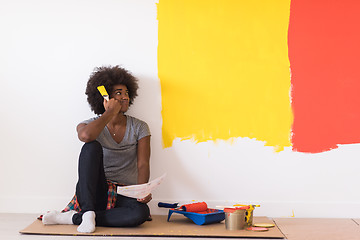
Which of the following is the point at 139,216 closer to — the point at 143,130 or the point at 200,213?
the point at 200,213

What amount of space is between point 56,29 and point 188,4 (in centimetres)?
79

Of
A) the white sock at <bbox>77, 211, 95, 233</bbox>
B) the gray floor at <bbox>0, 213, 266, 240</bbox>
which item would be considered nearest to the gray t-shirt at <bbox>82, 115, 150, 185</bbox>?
the white sock at <bbox>77, 211, 95, 233</bbox>

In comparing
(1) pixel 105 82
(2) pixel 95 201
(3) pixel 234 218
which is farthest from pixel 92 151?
(3) pixel 234 218

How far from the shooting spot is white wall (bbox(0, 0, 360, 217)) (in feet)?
9.21

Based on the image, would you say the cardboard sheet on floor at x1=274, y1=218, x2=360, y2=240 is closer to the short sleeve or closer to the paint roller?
the paint roller

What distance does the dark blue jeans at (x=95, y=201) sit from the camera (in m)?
2.33

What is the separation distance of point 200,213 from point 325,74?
3.56 feet

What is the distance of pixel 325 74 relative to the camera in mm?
2777

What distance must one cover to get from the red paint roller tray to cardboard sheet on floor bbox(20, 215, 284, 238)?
0.09 ft

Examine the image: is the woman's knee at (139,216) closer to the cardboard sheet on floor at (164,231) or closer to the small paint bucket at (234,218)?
the cardboard sheet on floor at (164,231)

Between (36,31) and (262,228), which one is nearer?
(262,228)

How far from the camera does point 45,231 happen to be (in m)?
2.24

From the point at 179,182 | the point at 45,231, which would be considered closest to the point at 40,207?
the point at 45,231

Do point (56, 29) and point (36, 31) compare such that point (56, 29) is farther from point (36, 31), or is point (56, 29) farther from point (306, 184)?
point (306, 184)
